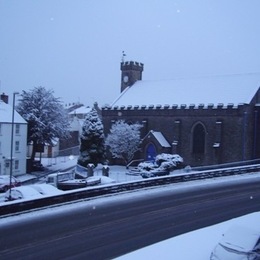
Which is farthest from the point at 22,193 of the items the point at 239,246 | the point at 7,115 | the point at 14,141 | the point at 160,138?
the point at 160,138

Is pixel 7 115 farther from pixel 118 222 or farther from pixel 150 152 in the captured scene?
pixel 118 222

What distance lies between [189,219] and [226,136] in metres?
28.5

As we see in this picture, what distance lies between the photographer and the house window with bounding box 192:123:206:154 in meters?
48.1

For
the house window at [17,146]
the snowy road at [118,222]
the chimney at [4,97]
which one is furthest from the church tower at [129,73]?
the snowy road at [118,222]

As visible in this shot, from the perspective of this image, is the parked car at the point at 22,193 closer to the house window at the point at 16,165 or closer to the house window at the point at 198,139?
the house window at the point at 16,165

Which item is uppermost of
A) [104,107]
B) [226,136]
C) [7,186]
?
[104,107]

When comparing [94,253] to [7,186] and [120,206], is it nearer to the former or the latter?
[120,206]

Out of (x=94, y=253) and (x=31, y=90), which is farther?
(x=31, y=90)

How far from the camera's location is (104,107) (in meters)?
56.0

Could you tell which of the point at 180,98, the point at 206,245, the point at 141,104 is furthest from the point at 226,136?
the point at 206,245

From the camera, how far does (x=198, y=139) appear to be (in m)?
48.7

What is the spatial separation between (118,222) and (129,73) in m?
43.1

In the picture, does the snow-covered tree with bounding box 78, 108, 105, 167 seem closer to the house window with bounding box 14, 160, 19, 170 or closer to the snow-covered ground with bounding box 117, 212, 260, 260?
the house window with bounding box 14, 160, 19, 170

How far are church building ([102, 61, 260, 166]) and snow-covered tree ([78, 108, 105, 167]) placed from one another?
726 cm
